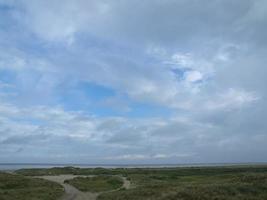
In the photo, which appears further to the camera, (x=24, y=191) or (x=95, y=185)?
(x=95, y=185)

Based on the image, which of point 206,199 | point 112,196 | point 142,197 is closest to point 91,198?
point 112,196

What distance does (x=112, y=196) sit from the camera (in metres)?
41.7

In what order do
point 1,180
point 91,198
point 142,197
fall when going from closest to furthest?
1. point 142,197
2. point 91,198
3. point 1,180

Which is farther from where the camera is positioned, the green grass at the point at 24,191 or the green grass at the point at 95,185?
the green grass at the point at 95,185

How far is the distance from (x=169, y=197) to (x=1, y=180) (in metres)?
35.2

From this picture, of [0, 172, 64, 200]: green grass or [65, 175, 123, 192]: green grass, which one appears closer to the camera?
[0, 172, 64, 200]: green grass

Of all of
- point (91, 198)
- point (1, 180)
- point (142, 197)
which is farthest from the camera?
point (1, 180)

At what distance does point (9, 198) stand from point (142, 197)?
15.1 meters

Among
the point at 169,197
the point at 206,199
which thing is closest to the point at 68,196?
the point at 169,197

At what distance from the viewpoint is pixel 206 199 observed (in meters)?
35.7

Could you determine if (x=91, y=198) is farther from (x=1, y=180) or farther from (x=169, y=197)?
(x=1, y=180)

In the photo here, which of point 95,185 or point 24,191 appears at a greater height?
point 95,185

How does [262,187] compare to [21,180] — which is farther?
[21,180]

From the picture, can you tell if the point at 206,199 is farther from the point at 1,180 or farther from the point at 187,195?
the point at 1,180
